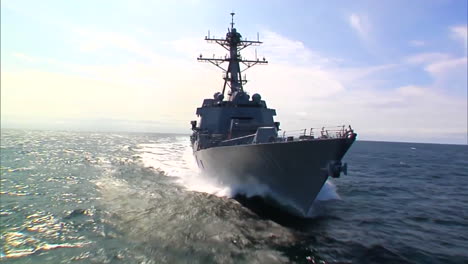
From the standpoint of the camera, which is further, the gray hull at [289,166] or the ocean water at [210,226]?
the gray hull at [289,166]

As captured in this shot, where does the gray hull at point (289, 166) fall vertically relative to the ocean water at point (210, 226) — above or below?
above

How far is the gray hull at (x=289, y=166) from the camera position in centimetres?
907

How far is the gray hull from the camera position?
9070mm

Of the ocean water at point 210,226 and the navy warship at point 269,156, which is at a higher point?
the navy warship at point 269,156

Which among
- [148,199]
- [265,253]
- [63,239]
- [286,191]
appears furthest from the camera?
[148,199]

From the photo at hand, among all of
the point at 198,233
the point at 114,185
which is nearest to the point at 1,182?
the point at 114,185

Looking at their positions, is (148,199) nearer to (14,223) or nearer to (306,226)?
(14,223)

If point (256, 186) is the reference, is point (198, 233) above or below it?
below

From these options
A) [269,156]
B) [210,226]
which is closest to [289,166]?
[269,156]

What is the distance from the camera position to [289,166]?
993cm

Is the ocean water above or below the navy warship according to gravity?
below

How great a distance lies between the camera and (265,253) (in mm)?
7316

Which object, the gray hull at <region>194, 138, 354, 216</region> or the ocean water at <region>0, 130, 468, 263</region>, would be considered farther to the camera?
the gray hull at <region>194, 138, 354, 216</region>

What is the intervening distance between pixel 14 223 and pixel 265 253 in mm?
8499
